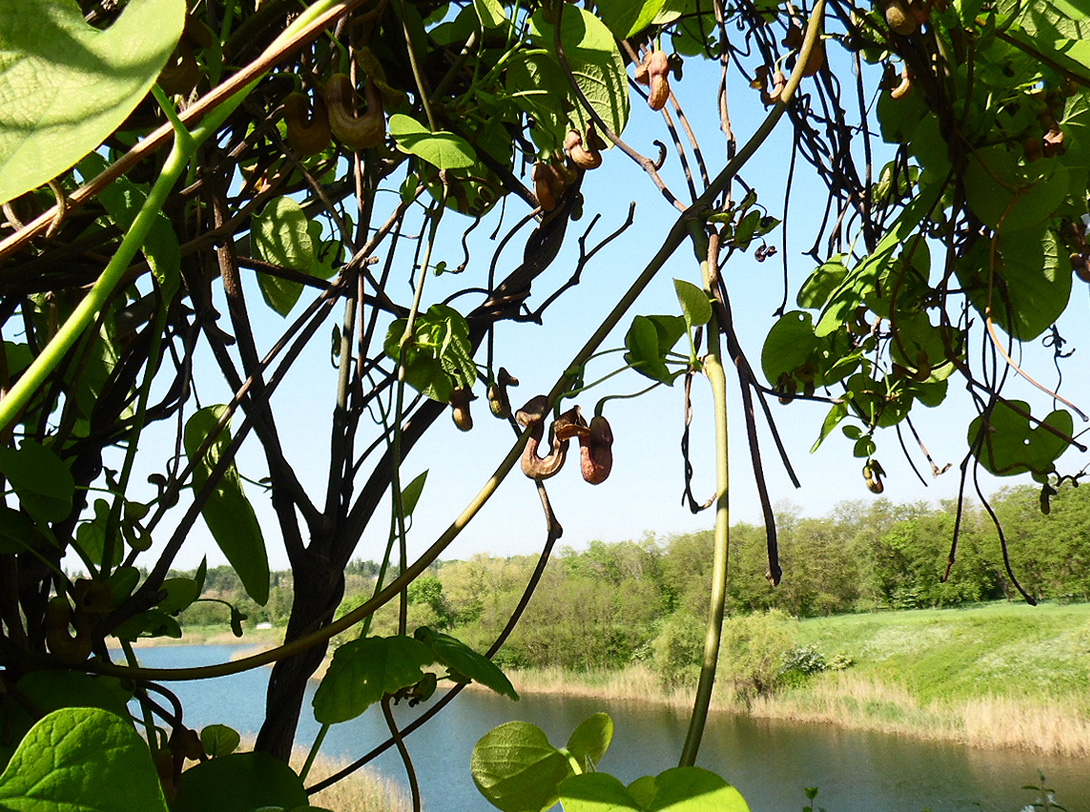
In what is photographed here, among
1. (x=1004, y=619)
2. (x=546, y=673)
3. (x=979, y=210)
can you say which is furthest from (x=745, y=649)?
(x=979, y=210)

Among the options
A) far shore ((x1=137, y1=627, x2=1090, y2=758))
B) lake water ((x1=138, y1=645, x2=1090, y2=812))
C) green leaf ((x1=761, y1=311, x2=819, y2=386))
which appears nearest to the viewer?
green leaf ((x1=761, y1=311, x2=819, y2=386))

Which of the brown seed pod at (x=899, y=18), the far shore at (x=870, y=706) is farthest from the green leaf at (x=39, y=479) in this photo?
→ the far shore at (x=870, y=706)

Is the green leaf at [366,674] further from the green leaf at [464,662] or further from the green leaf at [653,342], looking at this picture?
the green leaf at [653,342]

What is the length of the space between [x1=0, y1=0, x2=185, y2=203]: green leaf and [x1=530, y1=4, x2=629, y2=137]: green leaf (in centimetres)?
17

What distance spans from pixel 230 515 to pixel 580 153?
180mm

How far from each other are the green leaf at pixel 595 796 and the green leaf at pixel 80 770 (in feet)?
0.25

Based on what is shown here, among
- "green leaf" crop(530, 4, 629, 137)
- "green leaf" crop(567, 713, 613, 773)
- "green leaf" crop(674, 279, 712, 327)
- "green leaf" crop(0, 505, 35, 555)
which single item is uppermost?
"green leaf" crop(530, 4, 629, 137)

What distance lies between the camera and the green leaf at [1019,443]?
1.35 feet

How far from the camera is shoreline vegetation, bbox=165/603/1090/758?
23.2 ft

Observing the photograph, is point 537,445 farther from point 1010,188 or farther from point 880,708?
point 880,708

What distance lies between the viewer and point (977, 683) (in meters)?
7.55

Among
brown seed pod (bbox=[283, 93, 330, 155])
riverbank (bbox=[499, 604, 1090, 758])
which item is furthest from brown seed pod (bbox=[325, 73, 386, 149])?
riverbank (bbox=[499, 604, 1090, 758])

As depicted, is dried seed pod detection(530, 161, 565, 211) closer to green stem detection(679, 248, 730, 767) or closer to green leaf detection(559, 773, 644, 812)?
green stem detection(679, 248, 730, 767)

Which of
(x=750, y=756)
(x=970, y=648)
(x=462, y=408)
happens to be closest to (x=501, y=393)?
(x=462, y=408)
